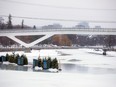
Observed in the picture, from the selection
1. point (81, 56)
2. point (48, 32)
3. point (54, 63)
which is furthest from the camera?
point (48, 32)

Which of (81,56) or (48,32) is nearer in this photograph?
(81,56)

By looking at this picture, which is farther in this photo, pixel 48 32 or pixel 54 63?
pixel 48 32

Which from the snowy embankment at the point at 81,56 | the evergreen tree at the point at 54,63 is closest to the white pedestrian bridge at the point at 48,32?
the snowy embankment at the point at 81,56

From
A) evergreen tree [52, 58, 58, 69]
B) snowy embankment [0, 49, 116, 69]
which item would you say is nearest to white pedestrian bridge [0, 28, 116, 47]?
snowy embankment [0, 49, 116, 69]

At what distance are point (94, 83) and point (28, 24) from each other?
446 centimetres

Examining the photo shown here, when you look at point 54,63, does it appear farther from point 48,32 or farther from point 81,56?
point 48,32

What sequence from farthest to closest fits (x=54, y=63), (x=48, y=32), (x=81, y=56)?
(x=48, y=32)
(x=81, y=56)
(x=54, y=63)

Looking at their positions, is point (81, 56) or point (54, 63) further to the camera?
point (81, 56)

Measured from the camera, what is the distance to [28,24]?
895cm

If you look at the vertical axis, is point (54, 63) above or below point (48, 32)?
below

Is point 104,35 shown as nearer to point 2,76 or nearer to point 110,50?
point 110,50

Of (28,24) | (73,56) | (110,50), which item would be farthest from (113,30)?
(28,24)

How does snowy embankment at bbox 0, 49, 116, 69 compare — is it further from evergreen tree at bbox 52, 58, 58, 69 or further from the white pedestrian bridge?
evergreen tree at bbox 52, 58, 58, 69

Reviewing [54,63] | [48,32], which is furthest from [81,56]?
[54,63]
